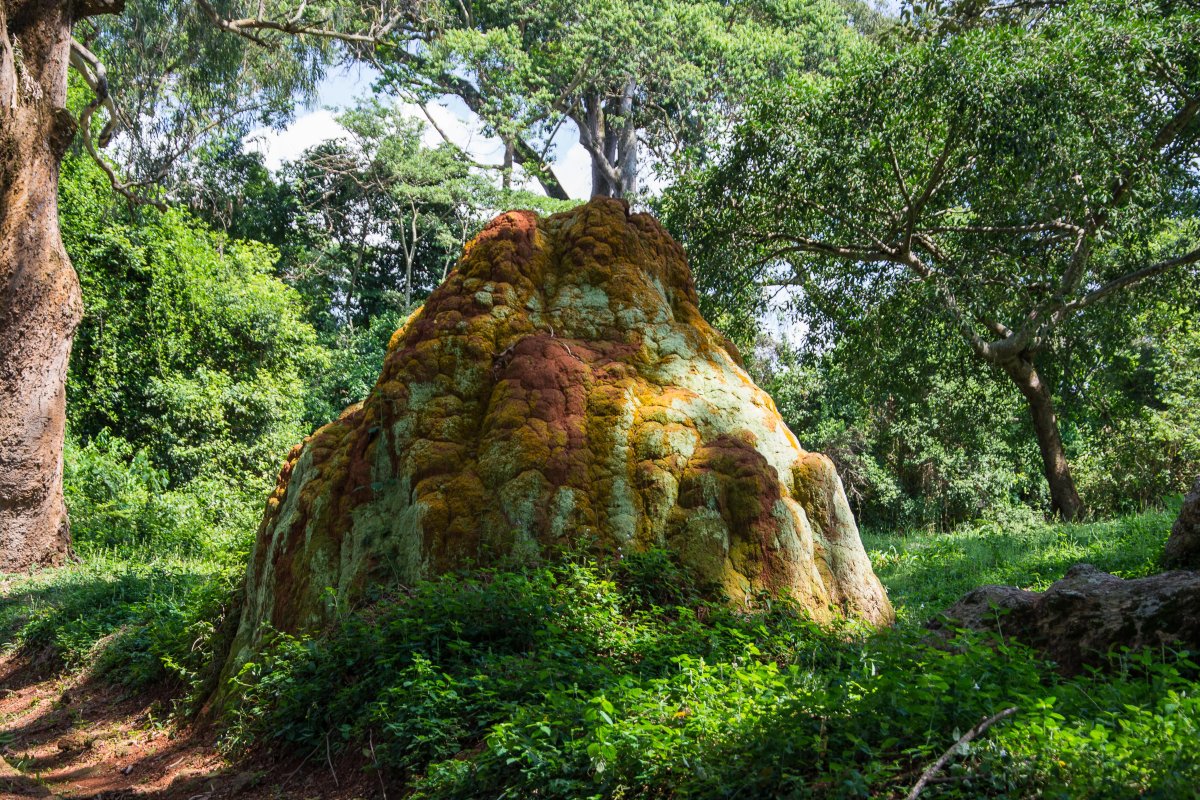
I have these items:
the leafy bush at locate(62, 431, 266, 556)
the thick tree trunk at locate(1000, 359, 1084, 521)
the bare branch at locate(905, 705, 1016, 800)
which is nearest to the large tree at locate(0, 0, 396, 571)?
the leafy bush at locate(62, 431, 266, 556)

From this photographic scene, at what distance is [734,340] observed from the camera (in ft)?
56.4

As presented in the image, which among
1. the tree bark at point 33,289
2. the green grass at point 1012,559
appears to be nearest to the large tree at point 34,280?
the tree bark at point 33,289

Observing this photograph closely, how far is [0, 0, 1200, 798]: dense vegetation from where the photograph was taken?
376 cm

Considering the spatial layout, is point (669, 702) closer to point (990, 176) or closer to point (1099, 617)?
point (1099, 617)

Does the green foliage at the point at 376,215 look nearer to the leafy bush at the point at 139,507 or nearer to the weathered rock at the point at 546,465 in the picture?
the leafy bush at the point at 139,507

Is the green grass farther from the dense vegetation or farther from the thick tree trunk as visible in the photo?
the thick tree trunk

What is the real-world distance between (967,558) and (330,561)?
26.5 feet

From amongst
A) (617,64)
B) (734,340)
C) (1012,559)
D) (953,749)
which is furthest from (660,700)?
(617,64)

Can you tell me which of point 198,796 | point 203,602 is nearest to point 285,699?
point 198,796

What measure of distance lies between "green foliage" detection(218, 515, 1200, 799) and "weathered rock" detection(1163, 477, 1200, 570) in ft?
11.3

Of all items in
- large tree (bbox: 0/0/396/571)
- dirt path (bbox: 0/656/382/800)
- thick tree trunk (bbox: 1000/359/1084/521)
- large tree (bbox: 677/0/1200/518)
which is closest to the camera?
dirt path (bbox: 0/656/382/800)

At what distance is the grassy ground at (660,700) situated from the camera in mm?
3088

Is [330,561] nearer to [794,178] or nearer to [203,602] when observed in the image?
[203,602]

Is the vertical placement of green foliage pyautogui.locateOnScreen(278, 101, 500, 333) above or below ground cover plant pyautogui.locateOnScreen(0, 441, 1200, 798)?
above
